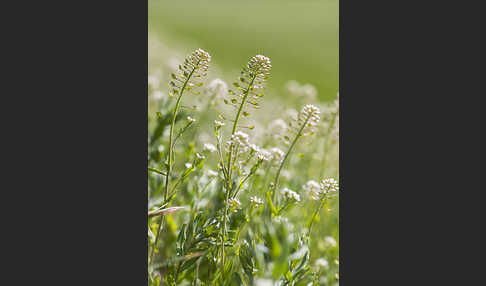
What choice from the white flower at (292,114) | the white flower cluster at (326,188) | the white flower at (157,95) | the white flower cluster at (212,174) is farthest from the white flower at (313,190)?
the white flower at (157,95)

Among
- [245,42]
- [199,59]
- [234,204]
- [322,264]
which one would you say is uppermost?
[245,42]

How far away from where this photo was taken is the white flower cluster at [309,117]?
5.33ft

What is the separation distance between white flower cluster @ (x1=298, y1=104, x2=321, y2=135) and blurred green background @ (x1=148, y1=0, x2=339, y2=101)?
189 mm

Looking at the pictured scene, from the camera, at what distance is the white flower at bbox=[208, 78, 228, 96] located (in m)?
1.84

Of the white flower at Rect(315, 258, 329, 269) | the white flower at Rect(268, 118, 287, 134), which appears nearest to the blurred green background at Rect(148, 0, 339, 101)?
the white flower at Rect(268, 118, 287, 134)

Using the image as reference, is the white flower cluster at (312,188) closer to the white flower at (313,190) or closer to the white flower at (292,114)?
the white flower at (313,190)

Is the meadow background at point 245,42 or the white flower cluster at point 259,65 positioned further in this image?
the meadow background at point 245,42

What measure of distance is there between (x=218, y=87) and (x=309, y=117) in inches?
20.3

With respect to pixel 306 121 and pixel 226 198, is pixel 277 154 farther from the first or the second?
pixel 226 198

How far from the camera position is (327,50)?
5.79 ft

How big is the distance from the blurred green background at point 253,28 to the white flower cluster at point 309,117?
0.19 m

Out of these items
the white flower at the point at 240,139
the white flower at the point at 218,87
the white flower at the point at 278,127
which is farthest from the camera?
the white flower at the point at 278,127

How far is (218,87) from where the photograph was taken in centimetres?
192

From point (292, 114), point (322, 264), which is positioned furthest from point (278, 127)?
point (322, 264)
